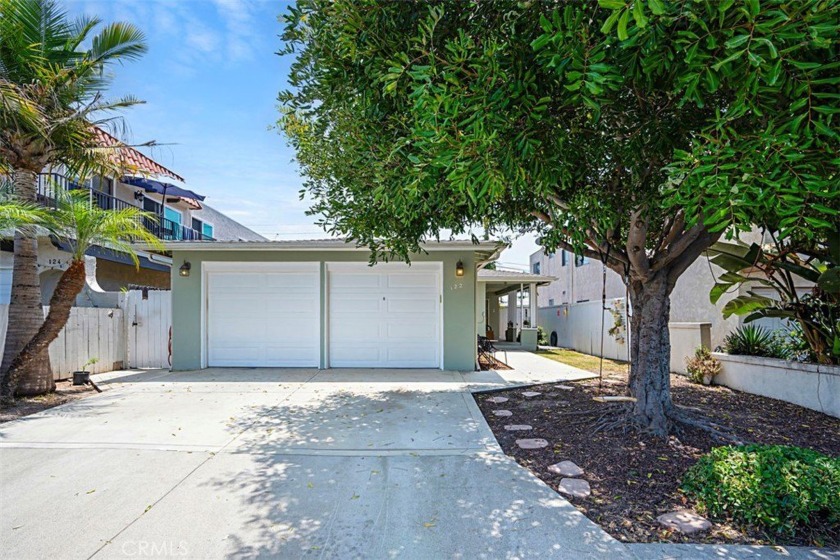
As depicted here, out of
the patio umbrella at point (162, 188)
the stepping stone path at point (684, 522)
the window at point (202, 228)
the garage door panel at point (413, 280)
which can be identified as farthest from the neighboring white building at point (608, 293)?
the window at point (202, 228)

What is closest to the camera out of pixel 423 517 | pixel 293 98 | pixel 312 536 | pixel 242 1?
pixel 312 536

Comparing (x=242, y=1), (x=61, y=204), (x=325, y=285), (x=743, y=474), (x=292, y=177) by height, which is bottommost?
(x=743, y=474)

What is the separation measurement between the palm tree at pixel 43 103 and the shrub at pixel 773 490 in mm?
8698

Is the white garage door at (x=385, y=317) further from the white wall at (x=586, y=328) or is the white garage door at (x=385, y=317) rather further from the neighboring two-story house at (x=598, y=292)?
the white wall at (x=586, y=328)

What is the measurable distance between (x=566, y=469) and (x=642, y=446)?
106cm

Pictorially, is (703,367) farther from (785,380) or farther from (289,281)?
(289,281)

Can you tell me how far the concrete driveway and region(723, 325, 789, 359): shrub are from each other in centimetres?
507

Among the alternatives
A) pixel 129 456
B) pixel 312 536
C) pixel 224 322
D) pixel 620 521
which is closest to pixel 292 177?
pixel 224 322

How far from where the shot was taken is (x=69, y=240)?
649 cm

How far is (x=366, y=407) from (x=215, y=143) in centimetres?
677

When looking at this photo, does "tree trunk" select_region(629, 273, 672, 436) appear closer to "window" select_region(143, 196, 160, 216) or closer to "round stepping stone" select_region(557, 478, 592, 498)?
"round stepping stone" select_region(557, 478, 592, 498)

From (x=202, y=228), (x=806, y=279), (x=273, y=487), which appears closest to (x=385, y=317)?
(x=273, y=487)

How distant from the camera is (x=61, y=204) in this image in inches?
249

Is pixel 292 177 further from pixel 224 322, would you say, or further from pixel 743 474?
pixel 743 474
